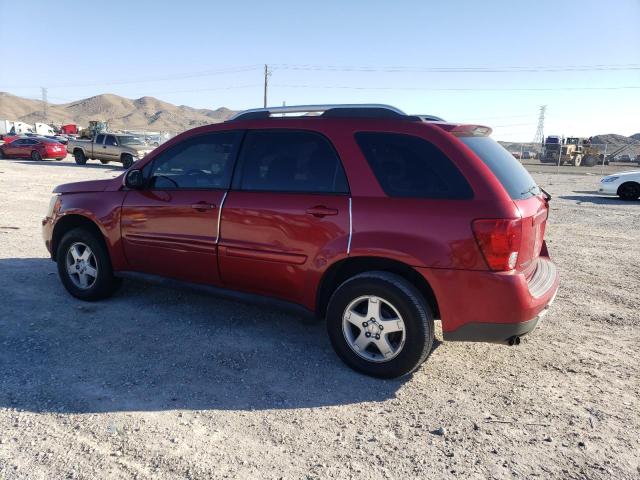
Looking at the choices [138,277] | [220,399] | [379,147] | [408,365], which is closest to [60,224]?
[138,277]

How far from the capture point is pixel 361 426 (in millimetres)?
2986

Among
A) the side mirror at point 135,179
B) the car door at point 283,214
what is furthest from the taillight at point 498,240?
the side mirror at point 135,179

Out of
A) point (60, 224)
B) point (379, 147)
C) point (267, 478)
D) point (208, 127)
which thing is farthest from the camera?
point (60, 224)

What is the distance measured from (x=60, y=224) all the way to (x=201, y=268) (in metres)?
1.93

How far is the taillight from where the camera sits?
311cm

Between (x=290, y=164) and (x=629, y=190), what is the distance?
1551cm

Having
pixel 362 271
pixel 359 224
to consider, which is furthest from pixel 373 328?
pixel 359 224

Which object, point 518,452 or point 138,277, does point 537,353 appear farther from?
point 138,277

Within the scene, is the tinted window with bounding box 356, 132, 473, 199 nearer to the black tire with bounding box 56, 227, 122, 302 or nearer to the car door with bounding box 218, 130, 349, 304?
the car door with bounding box 218, 130, 349, 304

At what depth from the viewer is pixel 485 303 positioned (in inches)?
126

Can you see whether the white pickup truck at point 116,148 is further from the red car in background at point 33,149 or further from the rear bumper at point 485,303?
the rear bumper at point 485,303

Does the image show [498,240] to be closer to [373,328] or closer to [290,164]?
[373,328]

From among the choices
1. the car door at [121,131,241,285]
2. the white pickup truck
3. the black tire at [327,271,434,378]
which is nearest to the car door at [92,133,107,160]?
the white pickup truck

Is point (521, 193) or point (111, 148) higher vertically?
point (521, 193)
